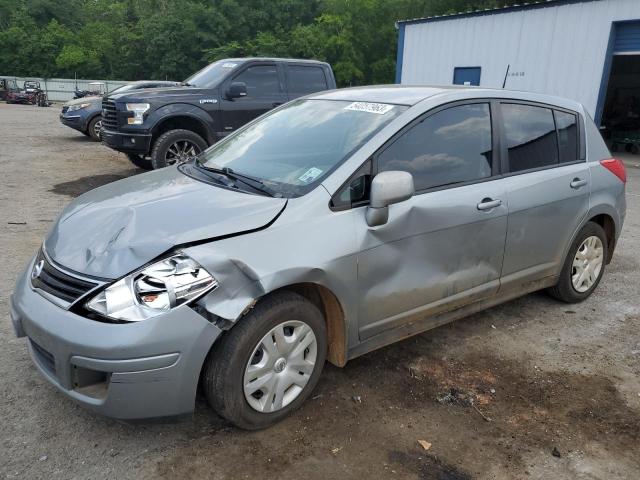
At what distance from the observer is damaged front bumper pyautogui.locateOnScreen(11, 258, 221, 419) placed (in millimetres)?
2326

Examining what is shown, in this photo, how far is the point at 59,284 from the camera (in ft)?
8.48

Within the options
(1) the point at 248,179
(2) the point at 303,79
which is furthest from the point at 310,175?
(2) the point at 303,79

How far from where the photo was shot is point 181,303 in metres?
2.40

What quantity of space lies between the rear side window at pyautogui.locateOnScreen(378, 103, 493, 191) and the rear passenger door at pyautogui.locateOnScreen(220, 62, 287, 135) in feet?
19.0

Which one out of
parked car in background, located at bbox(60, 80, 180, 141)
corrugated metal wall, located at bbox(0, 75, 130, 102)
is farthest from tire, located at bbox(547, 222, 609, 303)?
corrugated metal wall, located at bbox(0, 75, 130, 102)

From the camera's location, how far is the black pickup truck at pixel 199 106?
8250 mm

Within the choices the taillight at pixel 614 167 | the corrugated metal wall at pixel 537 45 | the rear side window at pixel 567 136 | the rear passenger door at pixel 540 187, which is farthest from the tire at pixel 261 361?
the corrugated metal wall at pixel 537 45

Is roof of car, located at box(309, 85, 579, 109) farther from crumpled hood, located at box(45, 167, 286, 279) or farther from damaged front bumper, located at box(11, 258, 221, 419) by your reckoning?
damaged front bumper, located at box(11, 258, 221, 419)

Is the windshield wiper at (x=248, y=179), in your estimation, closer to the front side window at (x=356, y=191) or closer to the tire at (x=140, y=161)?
the front side window at (x=356, y=191)

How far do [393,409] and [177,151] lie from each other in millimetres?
6546

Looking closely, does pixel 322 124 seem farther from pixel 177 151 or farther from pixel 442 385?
pixel 177 151

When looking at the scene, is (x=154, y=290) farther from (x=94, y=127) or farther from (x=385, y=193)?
(x=94, y=127)

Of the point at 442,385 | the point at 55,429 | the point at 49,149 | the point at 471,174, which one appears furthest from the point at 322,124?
the point at 49,149

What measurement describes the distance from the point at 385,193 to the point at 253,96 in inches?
266
